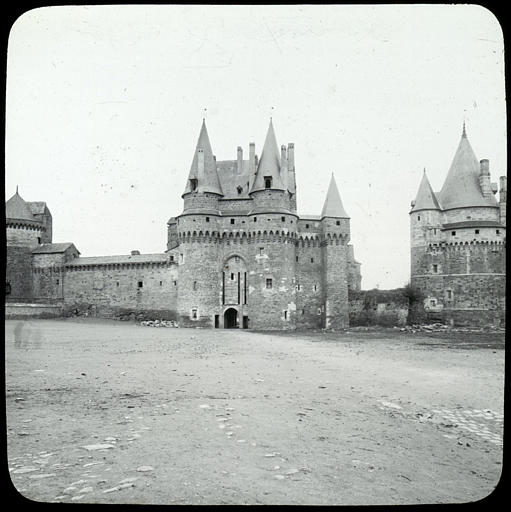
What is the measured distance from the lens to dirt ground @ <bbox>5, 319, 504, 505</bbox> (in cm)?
569

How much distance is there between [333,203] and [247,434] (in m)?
42.1

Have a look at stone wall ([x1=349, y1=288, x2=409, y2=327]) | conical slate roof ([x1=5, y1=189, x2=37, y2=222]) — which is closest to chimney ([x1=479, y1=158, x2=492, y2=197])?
stone wall ([x1=349, y1=288, x2=409, y2=327])

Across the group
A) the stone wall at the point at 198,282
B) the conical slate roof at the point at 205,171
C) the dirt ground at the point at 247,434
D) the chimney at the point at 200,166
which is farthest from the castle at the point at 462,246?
the dirt ground at the point at 247,434

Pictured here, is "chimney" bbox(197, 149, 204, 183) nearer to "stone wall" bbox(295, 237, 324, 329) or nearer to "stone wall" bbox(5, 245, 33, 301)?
"stone wall" bbox(295, 237, 324, 329)

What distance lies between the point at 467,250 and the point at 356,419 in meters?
43.3

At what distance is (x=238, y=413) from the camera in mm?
9109

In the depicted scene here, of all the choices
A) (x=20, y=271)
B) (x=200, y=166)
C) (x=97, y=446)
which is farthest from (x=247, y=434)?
(x=20, y=271)

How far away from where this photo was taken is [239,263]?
148 ft

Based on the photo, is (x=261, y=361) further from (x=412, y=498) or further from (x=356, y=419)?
(x=412, y=498)

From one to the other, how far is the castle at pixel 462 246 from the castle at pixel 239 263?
9.24 metres

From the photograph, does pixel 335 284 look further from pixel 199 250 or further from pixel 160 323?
pixel 160 323

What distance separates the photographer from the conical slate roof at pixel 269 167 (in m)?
44.0

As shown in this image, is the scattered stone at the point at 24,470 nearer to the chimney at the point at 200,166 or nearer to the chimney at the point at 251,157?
the chimney at the point at 200,166

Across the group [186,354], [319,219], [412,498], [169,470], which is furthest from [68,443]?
[319,219]
